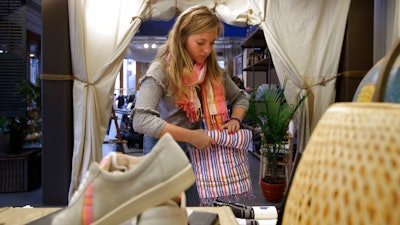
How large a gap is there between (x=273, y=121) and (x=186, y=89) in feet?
5.93

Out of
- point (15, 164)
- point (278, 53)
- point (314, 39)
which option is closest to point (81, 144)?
point (15, 164)

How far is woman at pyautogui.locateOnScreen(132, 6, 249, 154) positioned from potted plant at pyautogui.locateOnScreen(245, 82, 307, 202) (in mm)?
1405

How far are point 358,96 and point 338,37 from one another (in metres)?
2.39

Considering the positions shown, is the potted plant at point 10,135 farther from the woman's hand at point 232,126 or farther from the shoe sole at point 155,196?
the shoe sole at point 155,196

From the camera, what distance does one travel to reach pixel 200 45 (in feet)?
4.27

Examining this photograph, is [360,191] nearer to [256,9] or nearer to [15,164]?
[256,9]

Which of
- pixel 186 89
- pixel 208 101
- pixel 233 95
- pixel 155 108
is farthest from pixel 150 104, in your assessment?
pixel 233 95

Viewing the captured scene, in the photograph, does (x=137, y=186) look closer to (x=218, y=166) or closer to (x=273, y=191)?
(x=218, y=166)

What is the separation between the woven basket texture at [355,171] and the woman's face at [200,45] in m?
1.06

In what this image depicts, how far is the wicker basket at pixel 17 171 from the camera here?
134 inches

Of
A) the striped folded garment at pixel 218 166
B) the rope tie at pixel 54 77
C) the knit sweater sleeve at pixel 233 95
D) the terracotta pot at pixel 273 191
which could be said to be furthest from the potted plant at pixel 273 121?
the rope tie at pixel 54 77

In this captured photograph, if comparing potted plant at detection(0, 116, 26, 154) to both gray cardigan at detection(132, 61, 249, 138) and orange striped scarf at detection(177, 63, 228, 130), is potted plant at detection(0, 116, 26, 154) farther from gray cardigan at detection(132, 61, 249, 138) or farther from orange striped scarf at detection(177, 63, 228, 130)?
orange striped scarf at detection(177, 63, 228, 130)

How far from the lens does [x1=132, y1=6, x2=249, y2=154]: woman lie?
1219 mm

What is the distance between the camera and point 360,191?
0.73ft
